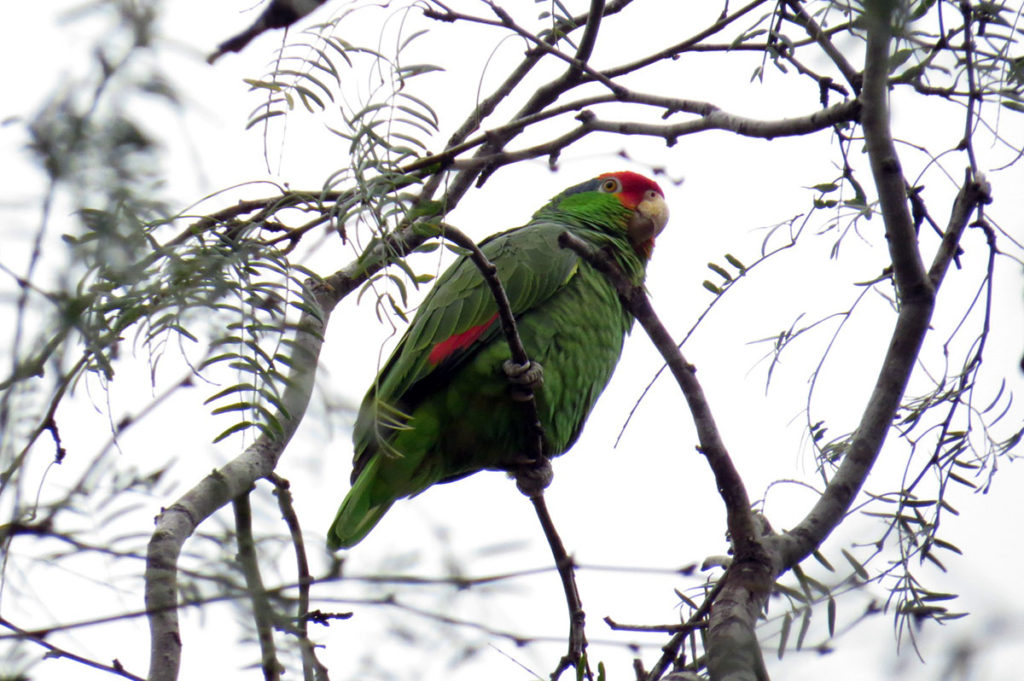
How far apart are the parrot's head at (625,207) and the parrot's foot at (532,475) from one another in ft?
2.79

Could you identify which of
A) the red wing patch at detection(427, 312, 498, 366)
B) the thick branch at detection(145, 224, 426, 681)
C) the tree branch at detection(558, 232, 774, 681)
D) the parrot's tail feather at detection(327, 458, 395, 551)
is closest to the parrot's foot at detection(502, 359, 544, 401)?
the red wing patch at detection(427, 312, 498, 366)

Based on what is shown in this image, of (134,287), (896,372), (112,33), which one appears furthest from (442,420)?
(112,33)

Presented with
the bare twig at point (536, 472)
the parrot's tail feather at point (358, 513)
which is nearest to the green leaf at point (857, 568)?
the bare twig at point (536, 472)

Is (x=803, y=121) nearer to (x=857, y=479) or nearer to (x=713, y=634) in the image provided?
(x=857, y=479)

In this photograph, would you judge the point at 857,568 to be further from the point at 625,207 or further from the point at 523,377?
the point at 625,207

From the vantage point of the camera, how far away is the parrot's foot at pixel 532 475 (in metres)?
2.69

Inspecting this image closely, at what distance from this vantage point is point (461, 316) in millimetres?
2678

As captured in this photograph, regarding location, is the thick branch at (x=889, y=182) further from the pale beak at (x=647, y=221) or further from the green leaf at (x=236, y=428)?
the pale beak at (x=647, y=221)

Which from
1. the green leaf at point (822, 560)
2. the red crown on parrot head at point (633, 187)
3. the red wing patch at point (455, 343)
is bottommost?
the green leaf at point (822, 560)

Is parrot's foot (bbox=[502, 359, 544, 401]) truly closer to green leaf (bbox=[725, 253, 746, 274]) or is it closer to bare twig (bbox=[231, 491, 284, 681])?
green leaf (bbox=[725, 253, 746, 274])

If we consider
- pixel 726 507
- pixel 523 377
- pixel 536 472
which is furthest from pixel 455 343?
pixel 726 507

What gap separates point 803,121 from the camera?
1.43 metres

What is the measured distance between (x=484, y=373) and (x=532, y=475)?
1.09 feet

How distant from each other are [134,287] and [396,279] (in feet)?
1.01
